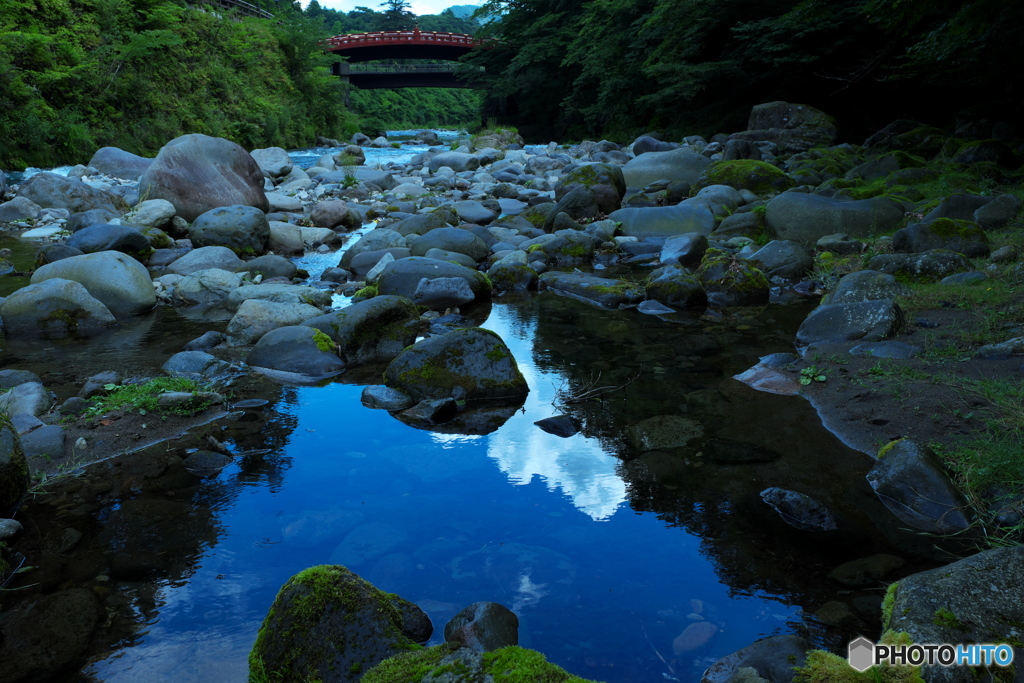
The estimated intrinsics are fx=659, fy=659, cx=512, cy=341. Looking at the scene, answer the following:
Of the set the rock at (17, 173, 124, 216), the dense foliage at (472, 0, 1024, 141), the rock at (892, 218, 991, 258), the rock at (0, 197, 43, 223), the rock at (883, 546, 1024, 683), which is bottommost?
the rock at (883, 546, 1024, 683)

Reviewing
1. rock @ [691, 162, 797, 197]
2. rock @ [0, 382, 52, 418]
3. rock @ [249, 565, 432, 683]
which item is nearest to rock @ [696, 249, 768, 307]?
rock @ [691, 162, 797, 197]

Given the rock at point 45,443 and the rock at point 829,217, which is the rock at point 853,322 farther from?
the rock at point 45,443

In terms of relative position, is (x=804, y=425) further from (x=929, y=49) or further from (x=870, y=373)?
(x=929, y=49)

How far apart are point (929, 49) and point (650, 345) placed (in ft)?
26.5

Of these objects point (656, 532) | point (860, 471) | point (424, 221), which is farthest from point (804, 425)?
point (424, 221)

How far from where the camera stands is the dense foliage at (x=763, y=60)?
10930 millimetres

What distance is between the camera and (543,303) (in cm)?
801

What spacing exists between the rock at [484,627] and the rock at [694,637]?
64cm

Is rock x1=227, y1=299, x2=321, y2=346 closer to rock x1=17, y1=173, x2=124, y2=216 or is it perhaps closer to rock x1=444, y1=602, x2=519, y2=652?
rock x1=444, y1=602, x2=519, y2=652

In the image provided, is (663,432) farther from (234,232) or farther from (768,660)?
(234,232)

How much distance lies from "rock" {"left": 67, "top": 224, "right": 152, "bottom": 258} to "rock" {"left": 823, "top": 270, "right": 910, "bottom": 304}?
8.75 metres

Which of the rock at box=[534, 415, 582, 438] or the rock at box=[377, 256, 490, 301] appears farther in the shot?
the rock at box=[377, 256, 490, 301]

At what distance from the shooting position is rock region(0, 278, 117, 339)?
6430 mm

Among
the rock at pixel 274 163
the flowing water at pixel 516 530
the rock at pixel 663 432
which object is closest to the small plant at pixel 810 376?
the flowing water at pixel 516 530
